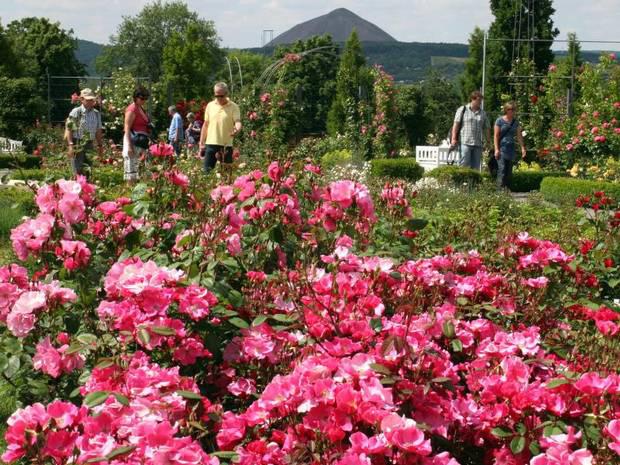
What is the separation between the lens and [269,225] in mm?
2938

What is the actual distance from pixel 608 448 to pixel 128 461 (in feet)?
2.73

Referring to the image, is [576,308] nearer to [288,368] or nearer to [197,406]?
[288,368]

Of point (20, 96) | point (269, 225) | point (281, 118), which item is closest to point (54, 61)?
point (20, 96)

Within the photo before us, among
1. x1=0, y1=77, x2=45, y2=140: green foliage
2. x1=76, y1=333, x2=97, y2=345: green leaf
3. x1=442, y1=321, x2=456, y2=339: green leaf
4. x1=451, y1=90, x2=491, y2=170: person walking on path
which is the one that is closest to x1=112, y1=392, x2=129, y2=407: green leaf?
x1=76, y1=333, x2=97, y2=345: green leaf

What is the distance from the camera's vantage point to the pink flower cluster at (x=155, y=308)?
2.01 metres

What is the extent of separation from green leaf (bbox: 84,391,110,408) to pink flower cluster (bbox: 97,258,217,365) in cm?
24

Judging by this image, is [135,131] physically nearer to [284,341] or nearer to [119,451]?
[284,341]

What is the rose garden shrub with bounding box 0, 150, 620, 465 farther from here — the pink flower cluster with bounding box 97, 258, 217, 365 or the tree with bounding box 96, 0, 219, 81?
the tree with bounding box 96, 0, 219, 81

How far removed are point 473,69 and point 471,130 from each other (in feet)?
84.9

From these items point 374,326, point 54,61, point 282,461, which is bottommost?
point 282,461

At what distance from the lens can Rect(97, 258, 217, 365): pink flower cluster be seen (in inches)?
79.2

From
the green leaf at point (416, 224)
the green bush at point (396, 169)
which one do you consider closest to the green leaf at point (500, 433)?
the green leaf at point (416, 224)

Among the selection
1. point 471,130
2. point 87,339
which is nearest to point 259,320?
point 87,339

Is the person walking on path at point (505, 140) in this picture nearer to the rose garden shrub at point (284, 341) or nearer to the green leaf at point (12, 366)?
the rose garden shrub at point (284, 341)
